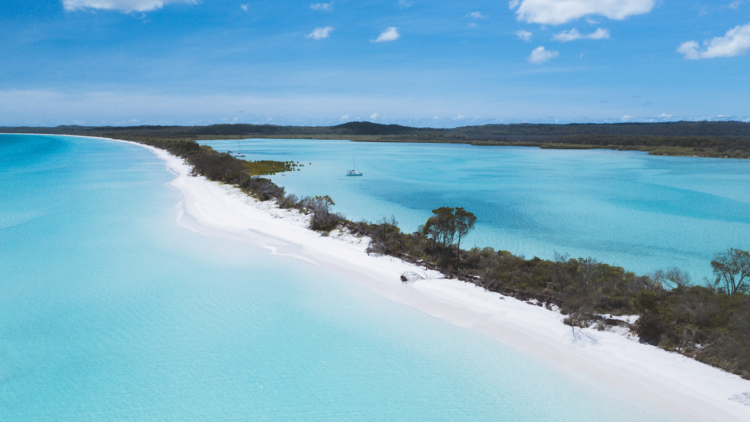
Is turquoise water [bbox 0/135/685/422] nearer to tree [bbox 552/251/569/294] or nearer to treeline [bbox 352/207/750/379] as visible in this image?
treeline [bbox 352/207/750/379]

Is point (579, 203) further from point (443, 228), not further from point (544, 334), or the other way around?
point (544, 334)

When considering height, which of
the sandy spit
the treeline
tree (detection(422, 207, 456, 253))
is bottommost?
the sandy spit

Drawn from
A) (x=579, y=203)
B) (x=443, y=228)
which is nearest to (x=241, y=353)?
(x=443, y=228)

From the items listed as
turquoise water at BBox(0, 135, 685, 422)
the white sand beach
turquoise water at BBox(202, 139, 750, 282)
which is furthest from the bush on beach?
turquoise water at BBox(202, 139, 750, 282)

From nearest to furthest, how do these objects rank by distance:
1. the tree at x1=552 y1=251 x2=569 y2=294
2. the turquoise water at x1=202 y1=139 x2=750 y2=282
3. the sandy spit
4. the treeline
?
the sandy spit
the treeline
the tree at x1=552 y1=251 x2=569 y2=294
the turquoise water at x1=202 y1=139 x2=750 y2=282

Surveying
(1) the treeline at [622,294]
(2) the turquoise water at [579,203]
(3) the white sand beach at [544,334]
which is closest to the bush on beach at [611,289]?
(1) the treeline at [622,294]

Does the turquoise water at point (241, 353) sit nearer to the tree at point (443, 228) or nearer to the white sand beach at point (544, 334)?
the white sand beach at point (544, 334)
